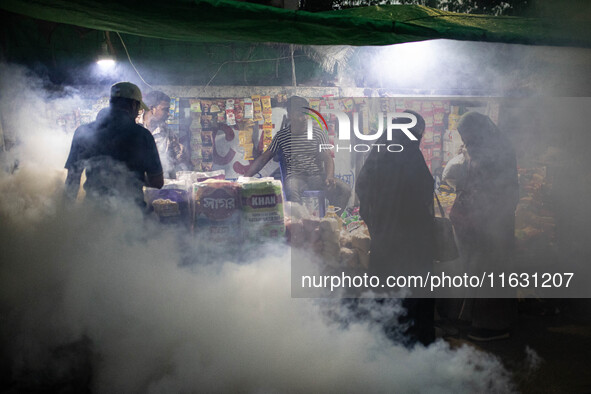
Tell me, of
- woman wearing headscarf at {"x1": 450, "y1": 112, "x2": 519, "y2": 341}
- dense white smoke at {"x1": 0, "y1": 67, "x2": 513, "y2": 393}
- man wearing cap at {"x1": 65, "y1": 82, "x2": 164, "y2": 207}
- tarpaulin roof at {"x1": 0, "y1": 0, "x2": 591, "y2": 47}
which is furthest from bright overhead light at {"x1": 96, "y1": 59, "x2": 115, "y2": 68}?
woman wearing headscarf at {"x1": 450, "y1": 112, "x2": 519, "y2": 341}

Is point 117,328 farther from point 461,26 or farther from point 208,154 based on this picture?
point 208,154

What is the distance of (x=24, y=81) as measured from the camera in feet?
12.3

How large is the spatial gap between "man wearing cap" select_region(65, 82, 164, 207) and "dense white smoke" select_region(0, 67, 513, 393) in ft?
0.55

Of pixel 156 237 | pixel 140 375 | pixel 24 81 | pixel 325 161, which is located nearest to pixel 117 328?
pixel 140 375

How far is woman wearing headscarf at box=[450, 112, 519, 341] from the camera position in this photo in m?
3.78

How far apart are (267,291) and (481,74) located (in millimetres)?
3204

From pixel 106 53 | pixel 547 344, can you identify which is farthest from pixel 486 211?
pixel 106 53

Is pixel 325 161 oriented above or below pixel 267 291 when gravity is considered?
above

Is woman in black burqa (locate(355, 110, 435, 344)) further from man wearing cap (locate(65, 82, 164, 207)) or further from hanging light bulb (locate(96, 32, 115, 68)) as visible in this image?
hanging light bulb (locate(96, 32, 115, 68))

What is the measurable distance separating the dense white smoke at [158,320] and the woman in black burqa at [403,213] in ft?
1.28

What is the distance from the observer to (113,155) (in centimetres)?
344

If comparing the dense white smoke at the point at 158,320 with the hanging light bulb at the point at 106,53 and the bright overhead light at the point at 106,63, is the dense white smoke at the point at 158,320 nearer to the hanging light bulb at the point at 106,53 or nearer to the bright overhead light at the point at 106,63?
the hanging light bulb at the point at 106,53

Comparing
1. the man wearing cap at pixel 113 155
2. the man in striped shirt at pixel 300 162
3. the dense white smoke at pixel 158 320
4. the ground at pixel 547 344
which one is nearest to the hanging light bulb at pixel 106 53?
the dense white smoke at pixel 158 320

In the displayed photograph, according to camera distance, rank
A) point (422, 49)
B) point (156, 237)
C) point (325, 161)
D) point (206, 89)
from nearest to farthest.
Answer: point (156, 237), point (422, 49), point (325, 161), point (206, 89)
